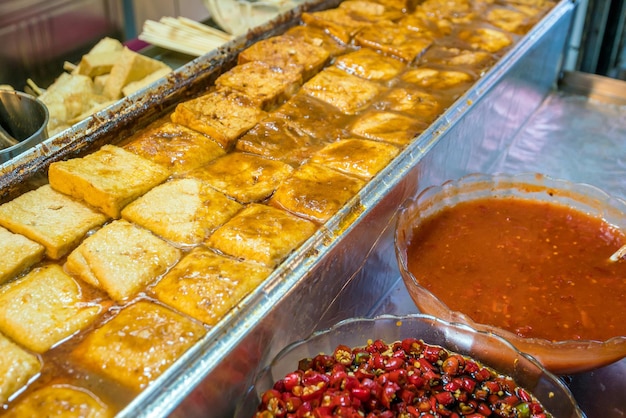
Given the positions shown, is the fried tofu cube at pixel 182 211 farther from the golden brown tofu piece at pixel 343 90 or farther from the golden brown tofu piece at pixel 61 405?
the golden brown tofu piece at pixel 343 90

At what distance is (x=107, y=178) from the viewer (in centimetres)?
236

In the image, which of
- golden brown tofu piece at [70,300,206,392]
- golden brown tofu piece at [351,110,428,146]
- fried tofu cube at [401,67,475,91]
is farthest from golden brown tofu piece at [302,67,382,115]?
golden brown tofu piece at [70,300,206,392]

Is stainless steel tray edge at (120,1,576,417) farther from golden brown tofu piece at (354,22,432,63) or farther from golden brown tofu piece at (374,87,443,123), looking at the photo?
golden brown tofu piece at (354,22,432,63)

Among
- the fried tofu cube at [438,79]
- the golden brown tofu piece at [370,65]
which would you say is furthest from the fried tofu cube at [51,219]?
the fried tofu cube at [438,79]

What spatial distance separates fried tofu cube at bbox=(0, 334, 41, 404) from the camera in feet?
5.55

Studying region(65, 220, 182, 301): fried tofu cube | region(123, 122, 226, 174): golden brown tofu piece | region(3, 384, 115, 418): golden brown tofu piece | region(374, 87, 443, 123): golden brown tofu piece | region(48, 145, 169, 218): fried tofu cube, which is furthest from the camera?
region(374, 87, 443, 123): golden brown tofu piece

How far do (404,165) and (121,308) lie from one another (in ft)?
3.99

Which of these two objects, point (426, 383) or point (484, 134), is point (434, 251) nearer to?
point (426, 383)

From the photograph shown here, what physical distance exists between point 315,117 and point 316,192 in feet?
2.11

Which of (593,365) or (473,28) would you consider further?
(473,28)

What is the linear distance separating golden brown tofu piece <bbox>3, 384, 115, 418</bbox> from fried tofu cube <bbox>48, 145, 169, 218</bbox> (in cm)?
79

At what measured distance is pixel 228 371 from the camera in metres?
1.79

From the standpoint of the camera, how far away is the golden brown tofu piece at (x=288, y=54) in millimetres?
3244

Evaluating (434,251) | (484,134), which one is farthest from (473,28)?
(434,251)
